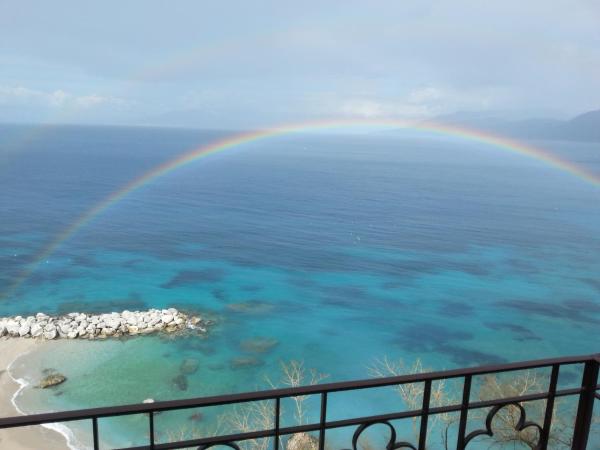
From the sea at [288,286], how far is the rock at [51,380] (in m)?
0.32

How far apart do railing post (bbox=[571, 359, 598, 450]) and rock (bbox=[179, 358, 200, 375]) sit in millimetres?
21785

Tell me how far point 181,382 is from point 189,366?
124 cm

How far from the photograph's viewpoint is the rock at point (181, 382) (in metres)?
22.4

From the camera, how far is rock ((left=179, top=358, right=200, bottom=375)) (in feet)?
76.9

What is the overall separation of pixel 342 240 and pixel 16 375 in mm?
33132

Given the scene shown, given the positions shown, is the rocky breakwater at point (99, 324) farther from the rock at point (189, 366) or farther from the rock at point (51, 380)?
the rock at point (51, 380)

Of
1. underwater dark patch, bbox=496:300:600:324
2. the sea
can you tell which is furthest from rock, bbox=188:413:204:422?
underwater dark patch, bbox=496:300:600:324

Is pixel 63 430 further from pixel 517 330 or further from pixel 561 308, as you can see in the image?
pixel 561 308

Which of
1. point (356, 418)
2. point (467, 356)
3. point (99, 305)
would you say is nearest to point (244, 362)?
point (99, 305)

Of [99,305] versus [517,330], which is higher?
[517,330]

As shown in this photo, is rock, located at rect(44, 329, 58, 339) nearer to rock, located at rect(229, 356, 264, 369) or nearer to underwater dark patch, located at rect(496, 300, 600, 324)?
rock, located at rect(229, 356, 264, 369)

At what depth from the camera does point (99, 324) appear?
2666 centimetres

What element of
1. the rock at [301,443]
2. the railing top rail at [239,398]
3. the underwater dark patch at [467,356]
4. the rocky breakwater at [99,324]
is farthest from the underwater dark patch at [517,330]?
the railing top rail at [239,398]

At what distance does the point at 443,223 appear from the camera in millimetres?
57938
